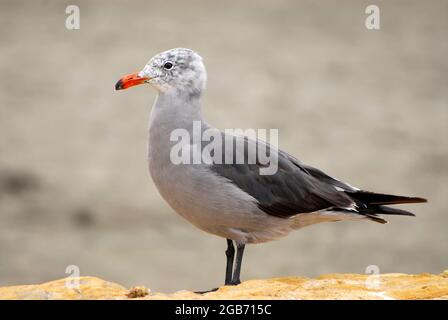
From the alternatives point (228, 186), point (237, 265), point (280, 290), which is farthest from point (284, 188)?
point (280, 290)

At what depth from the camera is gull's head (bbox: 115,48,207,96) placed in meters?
7.43

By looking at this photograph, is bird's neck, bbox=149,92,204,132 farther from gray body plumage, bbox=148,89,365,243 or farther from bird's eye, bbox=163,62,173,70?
bird's eye, bbox=163,62,173,70

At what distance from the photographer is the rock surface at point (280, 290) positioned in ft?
21.1

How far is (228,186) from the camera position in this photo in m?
7.13

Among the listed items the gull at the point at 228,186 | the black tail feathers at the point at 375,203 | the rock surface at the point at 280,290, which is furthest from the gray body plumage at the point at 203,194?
the rock surface at the point at 280,290

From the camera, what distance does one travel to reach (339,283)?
6.96 metres

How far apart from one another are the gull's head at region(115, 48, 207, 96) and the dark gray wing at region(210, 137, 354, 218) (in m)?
0.66

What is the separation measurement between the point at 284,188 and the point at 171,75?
1.28m

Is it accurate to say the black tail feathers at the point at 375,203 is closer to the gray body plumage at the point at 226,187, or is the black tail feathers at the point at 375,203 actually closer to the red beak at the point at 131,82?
the gray body plumage at the point at 226,187

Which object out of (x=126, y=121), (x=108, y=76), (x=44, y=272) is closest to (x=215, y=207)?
(x=44, y=272)

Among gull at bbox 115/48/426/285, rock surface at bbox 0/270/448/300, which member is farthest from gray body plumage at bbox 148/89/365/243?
rock surface at bbox 0/270/448/300

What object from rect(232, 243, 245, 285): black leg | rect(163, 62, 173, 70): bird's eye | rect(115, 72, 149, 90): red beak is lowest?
rect(232, 243, 245, 285): black leg

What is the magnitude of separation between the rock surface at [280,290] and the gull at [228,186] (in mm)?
482
